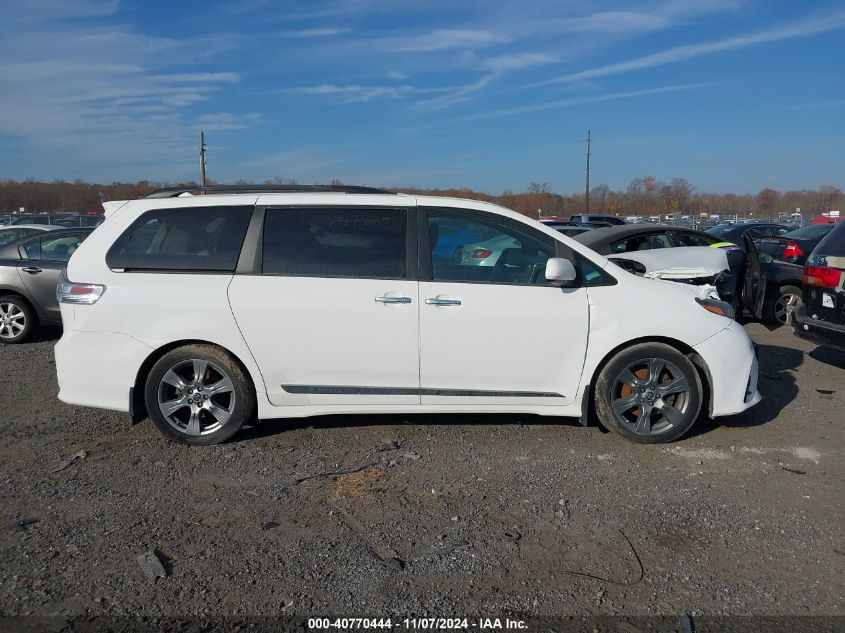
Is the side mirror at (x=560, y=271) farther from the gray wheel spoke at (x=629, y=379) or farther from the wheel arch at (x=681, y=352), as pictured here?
the gray wheel spoke at (x=629, y=379)

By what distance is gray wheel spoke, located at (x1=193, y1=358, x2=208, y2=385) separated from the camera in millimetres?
4734

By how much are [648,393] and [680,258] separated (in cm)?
468

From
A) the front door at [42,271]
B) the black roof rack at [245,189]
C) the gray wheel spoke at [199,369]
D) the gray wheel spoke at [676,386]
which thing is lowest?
the gray wheel spoke at [676,386]

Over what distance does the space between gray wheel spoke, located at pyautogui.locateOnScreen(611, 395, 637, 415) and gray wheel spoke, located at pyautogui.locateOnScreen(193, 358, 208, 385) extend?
9.52ft

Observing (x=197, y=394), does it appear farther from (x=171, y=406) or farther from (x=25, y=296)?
(x=25, y=296)

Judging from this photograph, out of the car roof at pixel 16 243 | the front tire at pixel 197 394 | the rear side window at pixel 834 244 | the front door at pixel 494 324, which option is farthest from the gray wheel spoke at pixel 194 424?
the rear side window at pixel 834 244

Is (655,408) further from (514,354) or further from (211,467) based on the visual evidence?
(211,467)

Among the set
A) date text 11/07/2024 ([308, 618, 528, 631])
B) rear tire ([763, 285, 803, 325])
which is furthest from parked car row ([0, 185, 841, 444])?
rear tire ([763, 285, 803, 325])

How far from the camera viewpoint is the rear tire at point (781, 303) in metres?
9.84

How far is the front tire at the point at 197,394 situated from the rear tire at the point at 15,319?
5174mm

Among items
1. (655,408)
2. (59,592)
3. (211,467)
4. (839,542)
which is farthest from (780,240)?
(59,592)

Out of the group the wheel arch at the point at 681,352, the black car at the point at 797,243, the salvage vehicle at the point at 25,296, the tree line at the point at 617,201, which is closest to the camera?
the wheel arch at the point at 681,352

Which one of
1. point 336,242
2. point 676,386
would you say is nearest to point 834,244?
point 676,386

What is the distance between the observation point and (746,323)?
10.0m
